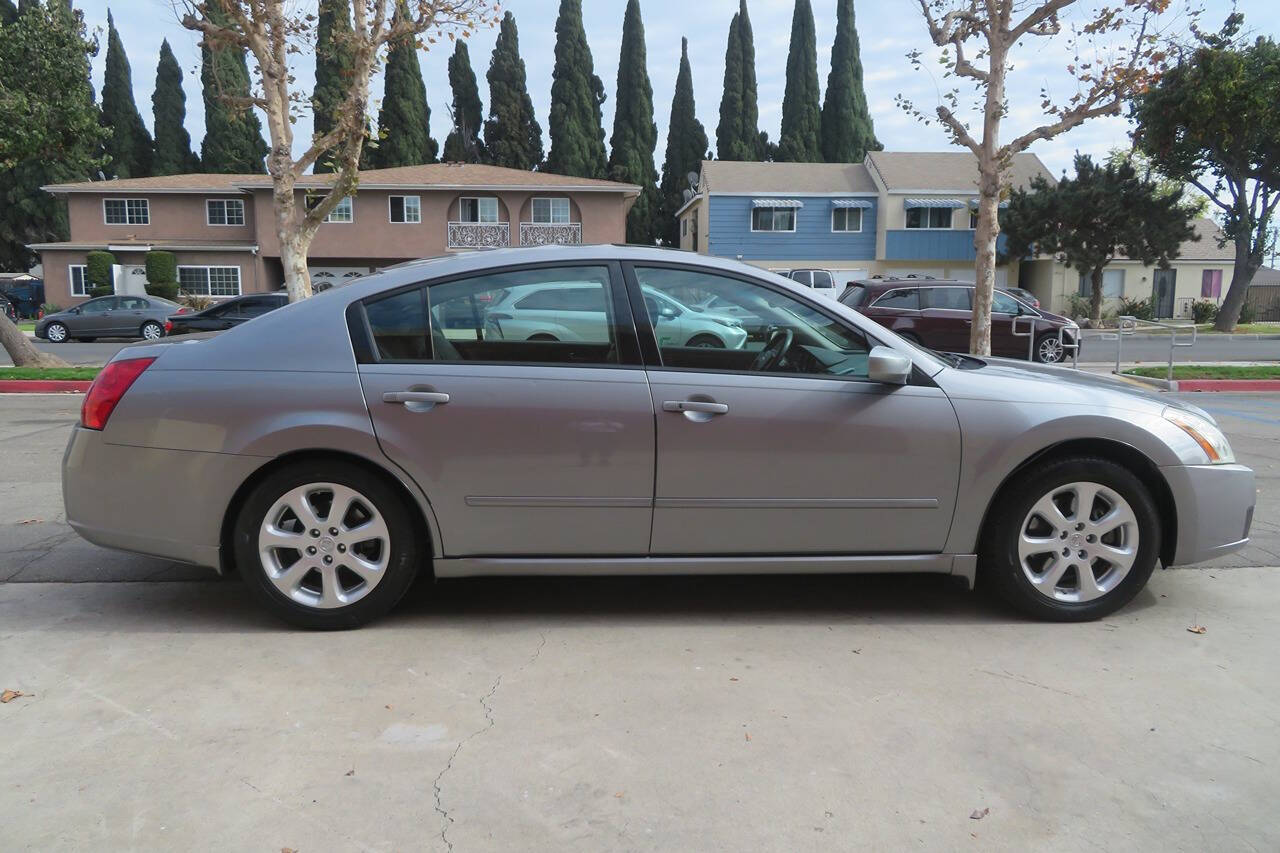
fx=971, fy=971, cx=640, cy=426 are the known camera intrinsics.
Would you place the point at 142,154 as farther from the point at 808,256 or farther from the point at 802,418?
the point at 802,418

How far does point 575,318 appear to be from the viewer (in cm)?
411

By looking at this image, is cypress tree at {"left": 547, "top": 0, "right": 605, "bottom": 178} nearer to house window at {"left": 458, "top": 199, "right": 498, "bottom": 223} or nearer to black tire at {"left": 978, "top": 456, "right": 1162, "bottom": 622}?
house window at {"left": 458, "top": 199, "right": 498, "bottom": 223}

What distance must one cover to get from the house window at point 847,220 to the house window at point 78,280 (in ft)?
98.6

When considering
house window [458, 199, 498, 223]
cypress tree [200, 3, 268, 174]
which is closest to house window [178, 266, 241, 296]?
house window [458, 199, 498, 223]

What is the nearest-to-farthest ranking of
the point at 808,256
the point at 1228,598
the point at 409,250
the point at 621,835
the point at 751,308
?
1. the point at 621,835
2. the point at 751,308
3. the point at 1228,598
4. the point at 409,250
5. the point at 808,256

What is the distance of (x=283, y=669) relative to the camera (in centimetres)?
367

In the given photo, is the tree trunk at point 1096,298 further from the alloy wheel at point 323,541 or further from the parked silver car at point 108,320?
the alloy wheel at point 323,541

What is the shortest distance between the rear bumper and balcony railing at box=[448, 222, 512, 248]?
34.5m

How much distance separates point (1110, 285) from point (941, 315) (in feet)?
84.8

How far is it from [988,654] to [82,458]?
382 cm

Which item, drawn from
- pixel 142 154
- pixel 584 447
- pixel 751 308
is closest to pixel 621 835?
pixel 584 447

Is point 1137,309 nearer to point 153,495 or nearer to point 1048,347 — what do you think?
point 1048,347

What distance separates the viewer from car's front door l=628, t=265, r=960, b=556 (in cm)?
397

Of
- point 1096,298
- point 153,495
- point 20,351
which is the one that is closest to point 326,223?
point 20,351
